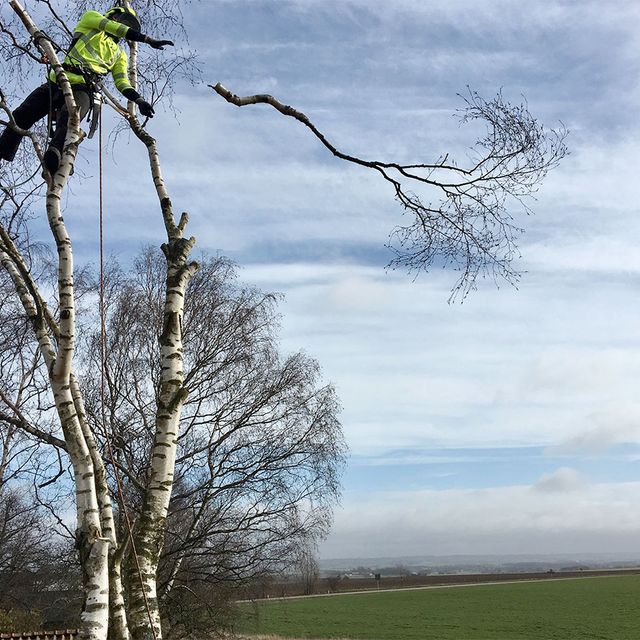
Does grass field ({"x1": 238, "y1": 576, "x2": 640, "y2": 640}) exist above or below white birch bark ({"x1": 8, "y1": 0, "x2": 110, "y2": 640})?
below

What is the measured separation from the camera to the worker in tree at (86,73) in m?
5.07

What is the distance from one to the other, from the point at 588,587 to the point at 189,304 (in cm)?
4996

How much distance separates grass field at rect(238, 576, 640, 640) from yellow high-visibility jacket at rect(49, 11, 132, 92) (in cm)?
1506

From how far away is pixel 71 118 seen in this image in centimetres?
499

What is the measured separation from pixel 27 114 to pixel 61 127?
0.38 meters

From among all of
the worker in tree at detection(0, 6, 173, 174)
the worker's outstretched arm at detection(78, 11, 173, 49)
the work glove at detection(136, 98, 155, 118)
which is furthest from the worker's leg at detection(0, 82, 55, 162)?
the work glove at detection(136, 98, 155, 118)

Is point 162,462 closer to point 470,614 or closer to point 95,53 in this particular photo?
point 95,53

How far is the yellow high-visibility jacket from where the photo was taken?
5.16 metres

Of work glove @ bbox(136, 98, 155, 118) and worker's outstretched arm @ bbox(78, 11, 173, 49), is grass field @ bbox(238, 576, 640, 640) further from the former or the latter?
worker's outstretched arm @ bbox(78, 11, 173, 49)

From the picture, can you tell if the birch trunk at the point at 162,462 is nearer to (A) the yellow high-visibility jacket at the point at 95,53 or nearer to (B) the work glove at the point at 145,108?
(B) the work glove at the point at 145,108

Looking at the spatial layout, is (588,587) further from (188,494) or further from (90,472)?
(90,472)

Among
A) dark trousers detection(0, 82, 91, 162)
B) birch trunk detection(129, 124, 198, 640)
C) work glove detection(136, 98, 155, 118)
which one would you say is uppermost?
dark trousers detection(0, 82, 91, 162)

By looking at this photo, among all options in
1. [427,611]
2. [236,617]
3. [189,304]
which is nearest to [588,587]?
[427,611]

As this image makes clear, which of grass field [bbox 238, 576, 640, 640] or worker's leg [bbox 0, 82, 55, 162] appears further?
grass field [bbox 238, 576, 640, 640]
